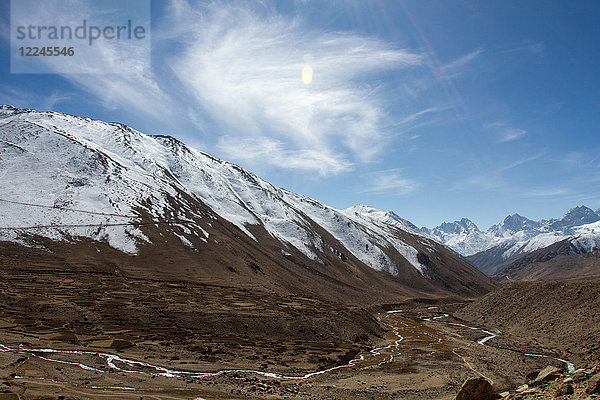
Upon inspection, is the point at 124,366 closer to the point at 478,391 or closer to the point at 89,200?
the point at 478,391

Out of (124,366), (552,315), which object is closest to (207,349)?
(124,366)

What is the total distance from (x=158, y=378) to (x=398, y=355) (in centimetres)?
4195

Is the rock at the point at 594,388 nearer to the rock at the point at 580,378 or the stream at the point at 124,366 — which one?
the rock at the point at 580,378

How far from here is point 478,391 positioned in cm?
2123

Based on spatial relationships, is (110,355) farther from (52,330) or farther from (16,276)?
(16,276)

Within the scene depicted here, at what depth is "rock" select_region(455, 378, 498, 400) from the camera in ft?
68.9

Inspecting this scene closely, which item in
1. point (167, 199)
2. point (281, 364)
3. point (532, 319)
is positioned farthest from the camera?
point (167, 199)

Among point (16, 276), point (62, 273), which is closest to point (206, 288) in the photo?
point (62, 273)

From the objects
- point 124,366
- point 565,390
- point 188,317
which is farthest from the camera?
point 188,317

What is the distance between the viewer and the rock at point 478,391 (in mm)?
21016

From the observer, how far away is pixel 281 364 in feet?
171

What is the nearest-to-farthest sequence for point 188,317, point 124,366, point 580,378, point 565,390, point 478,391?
point 565,390
point 580,378
point 478,391
point 124,366
point 188,317

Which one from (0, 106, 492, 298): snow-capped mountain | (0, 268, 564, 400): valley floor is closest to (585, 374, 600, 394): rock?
(0, 268, 564, 400): valley floor

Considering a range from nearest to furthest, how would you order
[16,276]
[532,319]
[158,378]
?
1. [158,378]
2. [16,276]
3. [532,319]
